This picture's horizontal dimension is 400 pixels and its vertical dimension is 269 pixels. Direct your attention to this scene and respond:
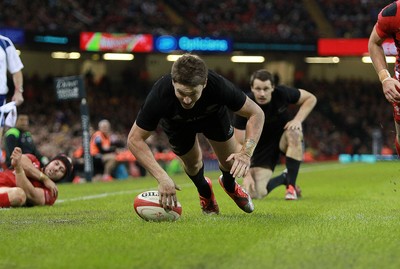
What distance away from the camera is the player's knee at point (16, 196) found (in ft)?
32.5

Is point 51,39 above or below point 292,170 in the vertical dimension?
above

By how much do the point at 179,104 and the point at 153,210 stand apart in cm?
105

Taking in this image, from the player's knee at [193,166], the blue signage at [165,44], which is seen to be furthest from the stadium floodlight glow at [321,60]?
the player's knee at [193,166]

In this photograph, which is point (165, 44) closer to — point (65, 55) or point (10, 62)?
A: point (65, 55)

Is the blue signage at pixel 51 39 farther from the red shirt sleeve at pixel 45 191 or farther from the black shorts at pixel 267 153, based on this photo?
the red shirt sleeve at pixel 45 191

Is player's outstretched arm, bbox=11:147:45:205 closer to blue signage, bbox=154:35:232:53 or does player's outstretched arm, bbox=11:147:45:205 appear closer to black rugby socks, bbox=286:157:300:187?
black rugby socks, bbox=286:157:300:187

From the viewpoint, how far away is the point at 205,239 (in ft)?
19.3

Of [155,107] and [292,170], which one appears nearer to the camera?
[155,107]

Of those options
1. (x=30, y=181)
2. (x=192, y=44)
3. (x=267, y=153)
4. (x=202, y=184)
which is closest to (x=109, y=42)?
(x=192, y=44)

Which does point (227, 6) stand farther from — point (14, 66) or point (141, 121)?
point (141, 121)

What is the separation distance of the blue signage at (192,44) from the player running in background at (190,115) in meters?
28.1

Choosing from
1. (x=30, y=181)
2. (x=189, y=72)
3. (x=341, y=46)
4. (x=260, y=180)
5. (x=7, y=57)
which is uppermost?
(x=341, y=46)

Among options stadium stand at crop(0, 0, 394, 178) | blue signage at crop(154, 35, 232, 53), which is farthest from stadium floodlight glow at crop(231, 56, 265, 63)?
blue signage at crop(154, 35, 232, 53)

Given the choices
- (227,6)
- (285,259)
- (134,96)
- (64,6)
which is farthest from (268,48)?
(285,259)
